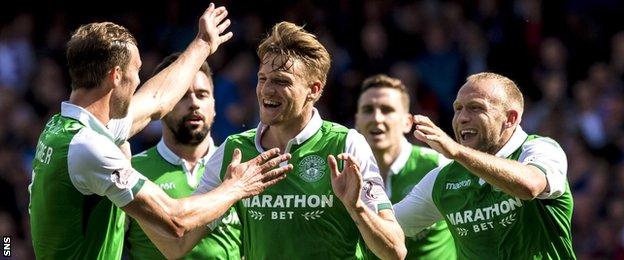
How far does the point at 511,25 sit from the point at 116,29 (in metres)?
9.22

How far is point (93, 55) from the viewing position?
728 centimetres

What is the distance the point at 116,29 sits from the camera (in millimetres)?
7441

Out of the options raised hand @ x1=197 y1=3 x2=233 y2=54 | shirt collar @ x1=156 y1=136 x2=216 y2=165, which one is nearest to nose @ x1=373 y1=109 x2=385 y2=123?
shirt collar @ x1=156 y1=136 x2=216 y2=165

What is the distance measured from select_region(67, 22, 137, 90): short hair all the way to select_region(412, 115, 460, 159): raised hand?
5.63 feet

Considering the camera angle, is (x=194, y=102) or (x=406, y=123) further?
(x=406, y=123)

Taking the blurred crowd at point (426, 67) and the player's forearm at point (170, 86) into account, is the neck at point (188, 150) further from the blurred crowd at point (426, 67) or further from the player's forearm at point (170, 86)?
the blurred crowd at point (426, 67)

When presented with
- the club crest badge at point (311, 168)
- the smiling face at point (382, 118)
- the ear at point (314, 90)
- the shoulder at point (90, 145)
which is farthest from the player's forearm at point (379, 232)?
the smiling face at point (382, 118)

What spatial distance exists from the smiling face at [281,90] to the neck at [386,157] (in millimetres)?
2832

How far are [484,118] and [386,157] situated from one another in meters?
2.49

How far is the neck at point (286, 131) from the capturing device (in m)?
7.85

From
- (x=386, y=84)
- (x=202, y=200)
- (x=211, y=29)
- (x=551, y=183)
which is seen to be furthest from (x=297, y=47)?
(x=386, y=84)

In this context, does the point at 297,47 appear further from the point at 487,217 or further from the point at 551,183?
the point at 551,183

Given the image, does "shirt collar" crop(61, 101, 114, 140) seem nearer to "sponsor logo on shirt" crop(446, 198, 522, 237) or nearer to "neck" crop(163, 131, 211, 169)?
"neck" crop(163, 131, 211, 169)

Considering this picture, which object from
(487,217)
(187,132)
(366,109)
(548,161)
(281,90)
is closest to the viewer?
(281,90)
